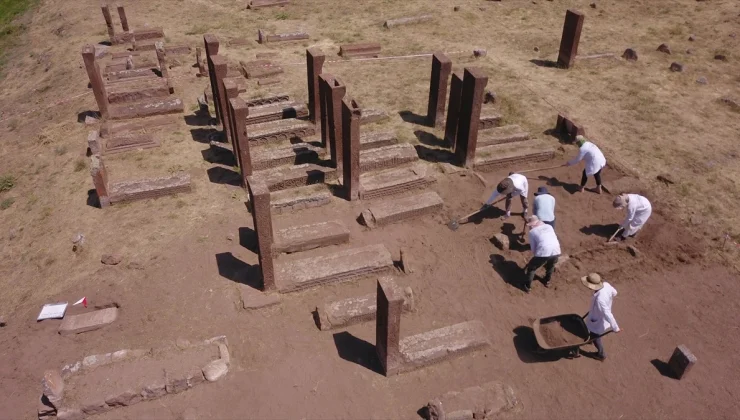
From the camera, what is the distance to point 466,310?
9586 mm

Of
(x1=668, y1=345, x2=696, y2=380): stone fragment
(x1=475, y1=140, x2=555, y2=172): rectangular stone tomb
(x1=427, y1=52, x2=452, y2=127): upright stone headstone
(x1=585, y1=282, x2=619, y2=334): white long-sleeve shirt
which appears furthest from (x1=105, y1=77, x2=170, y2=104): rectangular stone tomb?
(x1=668, y1=345, x2=696, y2=380): stone fragment

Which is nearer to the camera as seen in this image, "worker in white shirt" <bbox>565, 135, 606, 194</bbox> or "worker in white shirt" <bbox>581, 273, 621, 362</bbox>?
"worker in white shirt" <bbox>581, 273, 621, 362</bbox>

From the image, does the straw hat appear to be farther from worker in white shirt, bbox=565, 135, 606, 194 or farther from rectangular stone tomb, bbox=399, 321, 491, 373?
worker in white shirt, bbox=565, 135, 606, 194

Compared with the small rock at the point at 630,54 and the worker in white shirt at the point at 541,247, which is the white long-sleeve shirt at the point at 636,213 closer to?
the worker in white shirt at the point at 541,247

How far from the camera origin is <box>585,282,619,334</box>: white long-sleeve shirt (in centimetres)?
821

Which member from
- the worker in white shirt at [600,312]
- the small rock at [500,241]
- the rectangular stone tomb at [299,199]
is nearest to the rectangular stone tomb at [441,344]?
the worker in white shirt at [600,312]

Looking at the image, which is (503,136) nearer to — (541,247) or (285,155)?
(541,247)

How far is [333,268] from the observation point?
9.95 meters

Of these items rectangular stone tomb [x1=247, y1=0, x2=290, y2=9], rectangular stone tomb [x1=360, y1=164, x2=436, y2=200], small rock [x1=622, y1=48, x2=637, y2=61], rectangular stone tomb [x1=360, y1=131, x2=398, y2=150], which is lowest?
rectangular stone tomb [x1=360, y1=164, x2=436, y2=200]

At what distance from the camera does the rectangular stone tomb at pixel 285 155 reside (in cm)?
1273

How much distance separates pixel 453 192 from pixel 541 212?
2.45 m

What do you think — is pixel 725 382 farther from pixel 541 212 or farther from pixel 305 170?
pixel 305 170

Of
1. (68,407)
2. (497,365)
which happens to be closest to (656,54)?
(497,365)

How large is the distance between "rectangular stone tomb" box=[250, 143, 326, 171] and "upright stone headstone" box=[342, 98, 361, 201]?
129 cm
